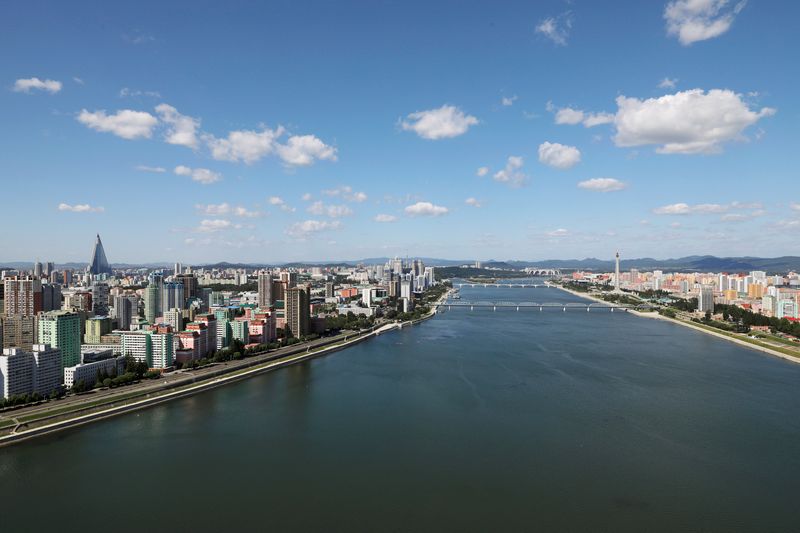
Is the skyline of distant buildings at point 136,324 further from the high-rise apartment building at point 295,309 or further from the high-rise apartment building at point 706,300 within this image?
the high-rise apartment building at point 706,300

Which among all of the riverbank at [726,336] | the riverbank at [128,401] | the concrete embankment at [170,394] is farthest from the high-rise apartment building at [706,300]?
the riverbank at [128,401]

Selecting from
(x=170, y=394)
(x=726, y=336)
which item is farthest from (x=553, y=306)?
(x=170, y=394)

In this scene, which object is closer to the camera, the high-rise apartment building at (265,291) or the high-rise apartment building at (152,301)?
the high-rise apartment building at (152,301)

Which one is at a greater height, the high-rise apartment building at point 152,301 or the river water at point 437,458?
the high-rise apartment building at point 152,301

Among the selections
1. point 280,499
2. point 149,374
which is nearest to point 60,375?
point 149,374

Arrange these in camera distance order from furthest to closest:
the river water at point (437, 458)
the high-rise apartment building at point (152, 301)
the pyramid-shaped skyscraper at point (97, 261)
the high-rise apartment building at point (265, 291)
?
1. the pyramid-shaped skyscraper at point (97, 261)
2. the high-rise apartment building at point (265, 291)
3. the high-rise apartment building at point (152, 301)
4. the river water at point (437, 458)

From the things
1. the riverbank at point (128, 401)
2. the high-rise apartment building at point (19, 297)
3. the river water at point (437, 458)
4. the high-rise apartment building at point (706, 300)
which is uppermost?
the high-rise apartment building at point (19, 297)

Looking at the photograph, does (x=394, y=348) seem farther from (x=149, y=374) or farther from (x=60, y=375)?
(x=60, y=375)
